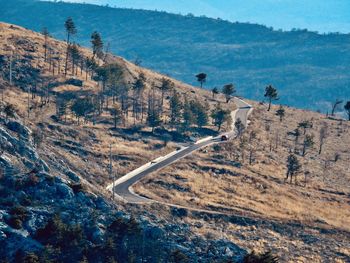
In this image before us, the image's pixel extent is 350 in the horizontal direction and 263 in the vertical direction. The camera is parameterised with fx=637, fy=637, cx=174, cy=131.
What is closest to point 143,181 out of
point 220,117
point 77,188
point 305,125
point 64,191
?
point 77,188

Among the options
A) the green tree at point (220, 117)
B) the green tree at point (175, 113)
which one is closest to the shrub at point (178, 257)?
the green tree at point (175, 113)

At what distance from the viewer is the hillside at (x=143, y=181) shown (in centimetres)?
7544

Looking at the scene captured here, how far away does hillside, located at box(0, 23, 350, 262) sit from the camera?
75.4m

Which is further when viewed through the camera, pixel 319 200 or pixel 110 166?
pixel 319 200

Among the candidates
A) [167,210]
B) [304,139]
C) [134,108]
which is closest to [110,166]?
[167,210]

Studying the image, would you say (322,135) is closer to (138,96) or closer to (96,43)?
(138,96)

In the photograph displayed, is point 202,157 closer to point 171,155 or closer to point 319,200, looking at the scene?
point 171,155

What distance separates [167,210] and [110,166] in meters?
18.2

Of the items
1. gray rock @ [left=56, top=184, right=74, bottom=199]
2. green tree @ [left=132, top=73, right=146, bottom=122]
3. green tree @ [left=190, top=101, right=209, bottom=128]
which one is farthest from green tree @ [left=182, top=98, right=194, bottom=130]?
gray rock @ [left=56, top=184, right=74, bottom=199]

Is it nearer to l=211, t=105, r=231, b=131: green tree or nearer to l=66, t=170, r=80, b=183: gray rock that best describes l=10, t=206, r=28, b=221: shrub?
l=66, t=170, r=80, b=183: gray rock

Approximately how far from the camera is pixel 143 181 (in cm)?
10219

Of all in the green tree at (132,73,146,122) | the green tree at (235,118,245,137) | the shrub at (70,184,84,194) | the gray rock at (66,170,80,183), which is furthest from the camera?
the green tree at (132,73,146,122)

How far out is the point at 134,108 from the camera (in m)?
148

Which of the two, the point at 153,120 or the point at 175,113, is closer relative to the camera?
the point at 153,120
